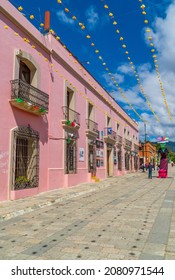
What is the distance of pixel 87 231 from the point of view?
5.77 meters

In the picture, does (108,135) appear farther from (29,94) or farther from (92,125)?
(29,94)

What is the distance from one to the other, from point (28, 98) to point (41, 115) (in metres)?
→ 1.54

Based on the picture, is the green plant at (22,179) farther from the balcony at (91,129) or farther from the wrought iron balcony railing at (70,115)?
the balcony at (91,129)

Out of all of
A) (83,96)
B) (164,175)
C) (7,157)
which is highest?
(83,96)

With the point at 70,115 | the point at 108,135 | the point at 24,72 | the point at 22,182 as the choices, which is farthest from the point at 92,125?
the point at 22,182

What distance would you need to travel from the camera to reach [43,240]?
5129 millimetres

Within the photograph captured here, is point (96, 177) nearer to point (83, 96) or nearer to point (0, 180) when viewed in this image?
point (83, 96)

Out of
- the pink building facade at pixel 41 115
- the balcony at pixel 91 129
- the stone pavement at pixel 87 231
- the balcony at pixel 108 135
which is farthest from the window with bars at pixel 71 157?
the balcony at pixel 108 135

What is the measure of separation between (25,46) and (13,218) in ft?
25.2

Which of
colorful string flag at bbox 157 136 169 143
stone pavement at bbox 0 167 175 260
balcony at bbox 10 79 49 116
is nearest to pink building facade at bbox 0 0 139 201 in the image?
balcony at bbox 10 79 49 116

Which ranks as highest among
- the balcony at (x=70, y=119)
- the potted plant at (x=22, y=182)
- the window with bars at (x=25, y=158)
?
the balcony at (x=70, y=119)

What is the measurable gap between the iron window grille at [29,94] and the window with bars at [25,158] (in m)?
1.27

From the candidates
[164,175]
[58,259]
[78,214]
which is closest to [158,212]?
[78,214]

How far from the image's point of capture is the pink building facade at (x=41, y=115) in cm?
1005
